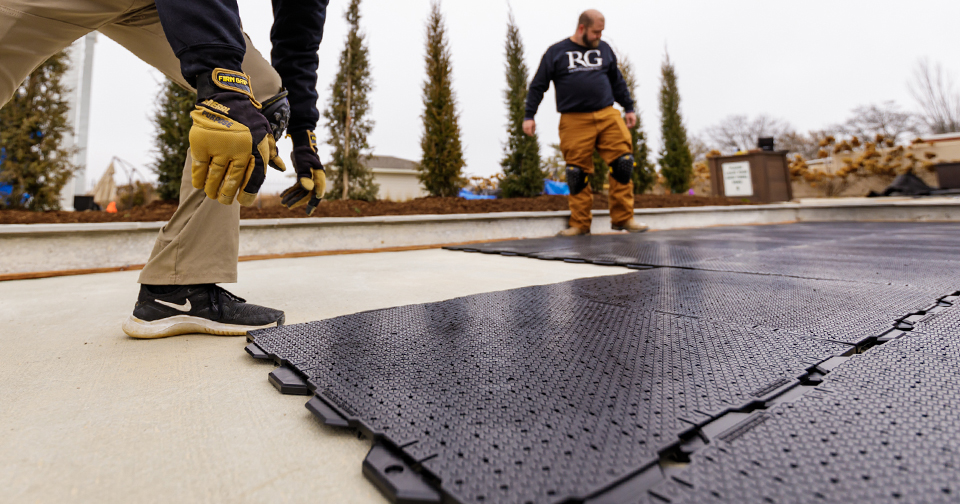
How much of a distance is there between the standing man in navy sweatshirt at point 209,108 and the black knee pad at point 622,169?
320cm

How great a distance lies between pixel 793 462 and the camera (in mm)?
427

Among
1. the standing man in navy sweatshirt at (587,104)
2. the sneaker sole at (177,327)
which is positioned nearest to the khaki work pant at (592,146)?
the standing man in navy sweatshirt at (587,104)

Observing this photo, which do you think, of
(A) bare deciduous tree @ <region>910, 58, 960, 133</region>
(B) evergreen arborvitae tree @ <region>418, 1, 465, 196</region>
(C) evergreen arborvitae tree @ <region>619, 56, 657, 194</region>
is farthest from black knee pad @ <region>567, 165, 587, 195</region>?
(A) bare deciduous tree @ <region>910, 58, 960, 133</region>

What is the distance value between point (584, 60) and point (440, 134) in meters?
2.31

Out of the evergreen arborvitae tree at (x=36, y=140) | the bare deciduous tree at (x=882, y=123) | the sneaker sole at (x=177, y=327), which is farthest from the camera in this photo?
the bare deciduous tree at (x=882, y=123)

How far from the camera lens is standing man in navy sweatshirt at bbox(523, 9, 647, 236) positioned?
389 cm

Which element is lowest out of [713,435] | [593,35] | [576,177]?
[713,435]

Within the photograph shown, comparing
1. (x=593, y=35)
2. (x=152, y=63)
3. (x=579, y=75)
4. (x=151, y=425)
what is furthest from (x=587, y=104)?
(x=151, y=425)

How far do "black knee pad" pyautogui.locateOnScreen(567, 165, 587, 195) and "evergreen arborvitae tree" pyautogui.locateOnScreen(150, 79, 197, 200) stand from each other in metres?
3.81

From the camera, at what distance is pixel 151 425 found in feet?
1.94

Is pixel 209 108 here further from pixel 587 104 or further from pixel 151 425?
pixel 587 104

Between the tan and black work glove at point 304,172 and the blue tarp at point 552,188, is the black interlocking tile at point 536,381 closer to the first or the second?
the tan and black work glove at point 304,172

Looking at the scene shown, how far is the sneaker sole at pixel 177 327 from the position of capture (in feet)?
3.48

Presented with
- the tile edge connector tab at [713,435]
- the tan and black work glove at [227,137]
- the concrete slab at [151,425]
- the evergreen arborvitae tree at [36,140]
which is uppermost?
the evergreen arborvitae tree at [36,140]
